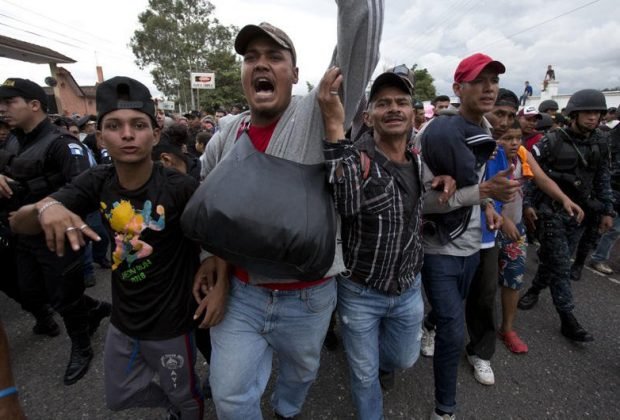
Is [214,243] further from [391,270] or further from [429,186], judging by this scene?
[429,186]

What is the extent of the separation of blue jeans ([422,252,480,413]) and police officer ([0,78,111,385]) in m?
2.60

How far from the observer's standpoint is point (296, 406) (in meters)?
1.90

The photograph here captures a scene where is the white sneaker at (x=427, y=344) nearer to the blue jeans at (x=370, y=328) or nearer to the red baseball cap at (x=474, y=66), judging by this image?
the blue jeans at (x=370, y=328)

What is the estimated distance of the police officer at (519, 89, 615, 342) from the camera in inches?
117

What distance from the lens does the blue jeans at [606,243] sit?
427 cm

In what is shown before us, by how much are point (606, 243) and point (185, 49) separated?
36.1 m

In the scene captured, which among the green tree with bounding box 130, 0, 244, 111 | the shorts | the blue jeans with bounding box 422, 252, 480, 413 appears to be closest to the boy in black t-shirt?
the blue jeans with bounding box 422, 252, 480, 413

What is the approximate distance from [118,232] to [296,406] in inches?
54.7

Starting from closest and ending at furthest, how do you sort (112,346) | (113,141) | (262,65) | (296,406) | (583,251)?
(262,65) < (113,141) < (112,346) < (296,406) < (583,251)

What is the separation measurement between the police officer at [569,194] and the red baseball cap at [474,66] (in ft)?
5.88

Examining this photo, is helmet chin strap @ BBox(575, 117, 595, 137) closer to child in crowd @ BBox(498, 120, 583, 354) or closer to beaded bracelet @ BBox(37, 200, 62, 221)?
child in crowd @ BBox(498, 120, 583, 354)

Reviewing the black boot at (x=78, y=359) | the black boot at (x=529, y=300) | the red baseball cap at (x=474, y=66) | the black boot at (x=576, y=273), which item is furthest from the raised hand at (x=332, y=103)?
the black boot at (x=576, y=273)

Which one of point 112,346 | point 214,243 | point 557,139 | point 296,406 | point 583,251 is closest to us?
point 214,243

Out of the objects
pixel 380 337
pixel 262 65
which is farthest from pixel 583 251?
pixel 262 65
